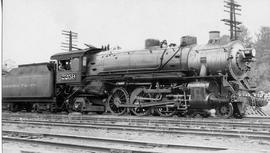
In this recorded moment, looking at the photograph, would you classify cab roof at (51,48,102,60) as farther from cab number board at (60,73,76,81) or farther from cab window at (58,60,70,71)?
cab number board at (60,73,76,81)

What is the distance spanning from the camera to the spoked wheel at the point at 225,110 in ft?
45.9

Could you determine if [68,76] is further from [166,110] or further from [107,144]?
[107,144]

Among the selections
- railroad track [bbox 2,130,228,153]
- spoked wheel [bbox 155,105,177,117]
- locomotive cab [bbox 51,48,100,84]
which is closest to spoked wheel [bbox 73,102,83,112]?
locomotive cab [bbox 51,48,100,84]

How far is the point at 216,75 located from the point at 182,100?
1606 mm

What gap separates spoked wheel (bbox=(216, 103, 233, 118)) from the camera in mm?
14005

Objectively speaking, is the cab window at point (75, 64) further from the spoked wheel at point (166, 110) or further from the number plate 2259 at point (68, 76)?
the spoked wheel at point (166, 110)

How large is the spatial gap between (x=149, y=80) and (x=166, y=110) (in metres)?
1.50

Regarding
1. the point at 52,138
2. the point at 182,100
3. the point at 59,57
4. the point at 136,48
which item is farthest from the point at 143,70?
the point at 52,138

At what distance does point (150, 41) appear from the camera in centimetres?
1666

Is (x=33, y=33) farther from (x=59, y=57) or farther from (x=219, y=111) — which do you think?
(x=59, y=57)

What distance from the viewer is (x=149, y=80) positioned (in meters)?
15.9

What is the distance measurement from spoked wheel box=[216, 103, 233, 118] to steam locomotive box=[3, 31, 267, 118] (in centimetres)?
1

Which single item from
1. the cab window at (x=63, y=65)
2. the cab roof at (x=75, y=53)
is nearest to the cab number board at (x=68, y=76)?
the cab window at (x=63, y=65)

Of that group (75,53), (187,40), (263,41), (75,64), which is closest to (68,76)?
(75,64)
